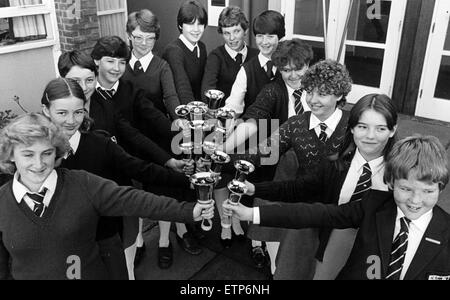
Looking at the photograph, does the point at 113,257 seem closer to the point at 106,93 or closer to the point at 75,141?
the point at 75,141

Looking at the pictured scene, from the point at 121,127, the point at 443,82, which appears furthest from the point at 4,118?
the point at 443,82

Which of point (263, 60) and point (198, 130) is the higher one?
point (263, 60)

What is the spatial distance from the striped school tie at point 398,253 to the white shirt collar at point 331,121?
76 centimetres

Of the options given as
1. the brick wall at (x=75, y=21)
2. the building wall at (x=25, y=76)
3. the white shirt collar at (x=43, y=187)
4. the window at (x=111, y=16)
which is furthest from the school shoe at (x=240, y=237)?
the window at (x=111, y=16)

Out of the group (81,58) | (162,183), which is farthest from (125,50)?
(162,183)

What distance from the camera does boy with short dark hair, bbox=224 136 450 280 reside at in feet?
5.79

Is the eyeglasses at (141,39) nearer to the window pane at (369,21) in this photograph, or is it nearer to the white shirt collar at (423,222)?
the white shirt collar at (423,222)

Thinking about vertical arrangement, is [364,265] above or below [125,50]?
below

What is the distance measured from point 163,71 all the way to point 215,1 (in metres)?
3.71

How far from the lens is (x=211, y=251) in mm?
3488

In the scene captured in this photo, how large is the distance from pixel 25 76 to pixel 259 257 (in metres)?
3.65

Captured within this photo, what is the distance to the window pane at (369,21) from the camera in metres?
5.96

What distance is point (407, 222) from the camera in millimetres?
1831
